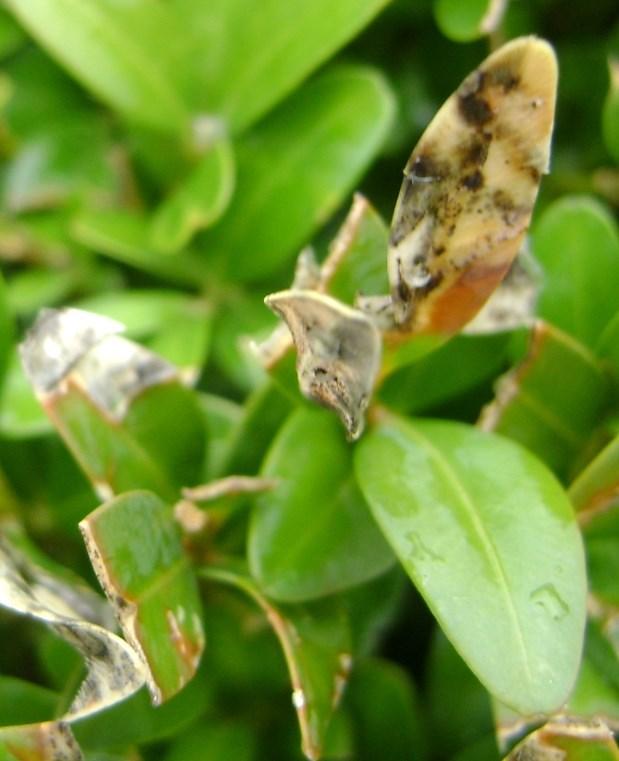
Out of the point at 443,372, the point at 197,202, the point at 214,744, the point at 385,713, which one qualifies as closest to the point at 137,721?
the point at 214,744

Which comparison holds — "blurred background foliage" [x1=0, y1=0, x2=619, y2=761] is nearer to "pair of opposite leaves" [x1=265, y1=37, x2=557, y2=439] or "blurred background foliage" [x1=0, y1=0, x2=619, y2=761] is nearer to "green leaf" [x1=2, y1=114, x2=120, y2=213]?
"green leaf" [x1=2, y1=114, x2=120, y2=213]

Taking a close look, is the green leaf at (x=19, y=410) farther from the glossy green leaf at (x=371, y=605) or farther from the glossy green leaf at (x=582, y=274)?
the glossy green leaf at (x=582, y=274)

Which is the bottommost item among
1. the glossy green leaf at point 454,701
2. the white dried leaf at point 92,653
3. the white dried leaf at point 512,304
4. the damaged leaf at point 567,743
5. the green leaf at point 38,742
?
the glossy green leaf at point 454,701

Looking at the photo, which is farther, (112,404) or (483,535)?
(112,404)

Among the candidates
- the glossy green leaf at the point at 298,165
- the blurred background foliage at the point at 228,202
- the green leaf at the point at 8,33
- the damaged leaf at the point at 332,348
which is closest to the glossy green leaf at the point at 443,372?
the blurred background foliage at the point at 228,202

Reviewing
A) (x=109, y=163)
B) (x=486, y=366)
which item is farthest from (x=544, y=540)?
(x=109, y=163)

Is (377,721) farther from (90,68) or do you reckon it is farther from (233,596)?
(90,68)

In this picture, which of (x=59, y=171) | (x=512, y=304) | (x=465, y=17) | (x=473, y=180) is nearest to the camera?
(x=473, y=180)

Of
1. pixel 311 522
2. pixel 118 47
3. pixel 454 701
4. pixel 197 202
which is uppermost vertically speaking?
pixel 118 47

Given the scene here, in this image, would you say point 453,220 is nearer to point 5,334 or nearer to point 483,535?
point 483,535
